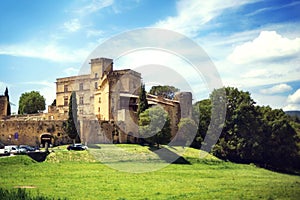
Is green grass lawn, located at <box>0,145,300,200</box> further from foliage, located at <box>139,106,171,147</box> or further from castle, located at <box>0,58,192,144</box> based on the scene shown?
castle, located at <box>0,58,192,144</box>

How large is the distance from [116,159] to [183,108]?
20712 millimetres

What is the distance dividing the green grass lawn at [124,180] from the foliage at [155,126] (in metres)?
3.79

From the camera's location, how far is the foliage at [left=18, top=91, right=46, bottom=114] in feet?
224

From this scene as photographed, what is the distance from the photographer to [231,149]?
142ft

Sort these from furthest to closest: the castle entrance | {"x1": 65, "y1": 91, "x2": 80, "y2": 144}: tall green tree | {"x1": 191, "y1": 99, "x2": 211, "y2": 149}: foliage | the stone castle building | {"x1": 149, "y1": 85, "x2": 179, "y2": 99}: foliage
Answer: {"x1": 149, "y1": 85, "x2": 179, "y2": 99}: foliage < {"x1": 191, "y1": 99, "x2": 211, "y2": 149}: foliage < the stone castle building < the castle entrance < {"x1": 65, "y1": 91, "x2": 80, "y2": 144}: tall green tree

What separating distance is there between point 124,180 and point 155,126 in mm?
15825

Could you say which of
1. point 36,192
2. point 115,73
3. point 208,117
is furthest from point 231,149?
point 36,192

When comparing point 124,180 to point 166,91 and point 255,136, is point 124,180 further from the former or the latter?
point 166,91

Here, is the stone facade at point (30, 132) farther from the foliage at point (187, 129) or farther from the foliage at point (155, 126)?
the foliage at point (187, 129)

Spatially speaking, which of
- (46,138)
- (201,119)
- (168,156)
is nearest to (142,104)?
(201,119)

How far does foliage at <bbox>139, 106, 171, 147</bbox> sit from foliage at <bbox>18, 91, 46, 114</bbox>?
31.8 meters

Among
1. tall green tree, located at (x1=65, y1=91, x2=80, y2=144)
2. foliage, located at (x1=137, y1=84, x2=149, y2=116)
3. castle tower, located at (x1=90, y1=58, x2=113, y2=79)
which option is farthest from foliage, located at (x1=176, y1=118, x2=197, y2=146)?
castle tower, located at (x1=90, y1=58, x2=113, y2=79)

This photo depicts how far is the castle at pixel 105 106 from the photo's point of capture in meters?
44.2

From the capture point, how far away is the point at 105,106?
49.6m
